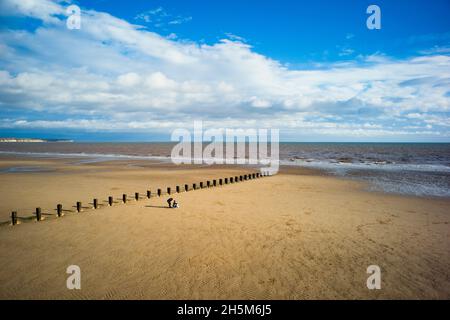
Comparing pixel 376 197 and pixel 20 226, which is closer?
pixel 20 226

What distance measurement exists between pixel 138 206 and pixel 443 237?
1626cm

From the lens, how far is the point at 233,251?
435 inches

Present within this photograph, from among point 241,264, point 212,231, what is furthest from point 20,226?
point 241,264

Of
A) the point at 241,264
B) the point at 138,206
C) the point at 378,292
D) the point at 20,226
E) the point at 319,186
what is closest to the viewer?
the point at 378,292

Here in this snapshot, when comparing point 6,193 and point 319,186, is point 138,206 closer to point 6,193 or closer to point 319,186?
point 6,193

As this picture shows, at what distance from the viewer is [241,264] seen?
32.6 ft

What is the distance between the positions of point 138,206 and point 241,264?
1001 cm

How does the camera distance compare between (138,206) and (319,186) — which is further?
(319,186)

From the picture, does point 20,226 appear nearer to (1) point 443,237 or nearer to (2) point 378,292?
(2) point 378,292

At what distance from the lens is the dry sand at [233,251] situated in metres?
8.35

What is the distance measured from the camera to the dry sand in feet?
27.4
